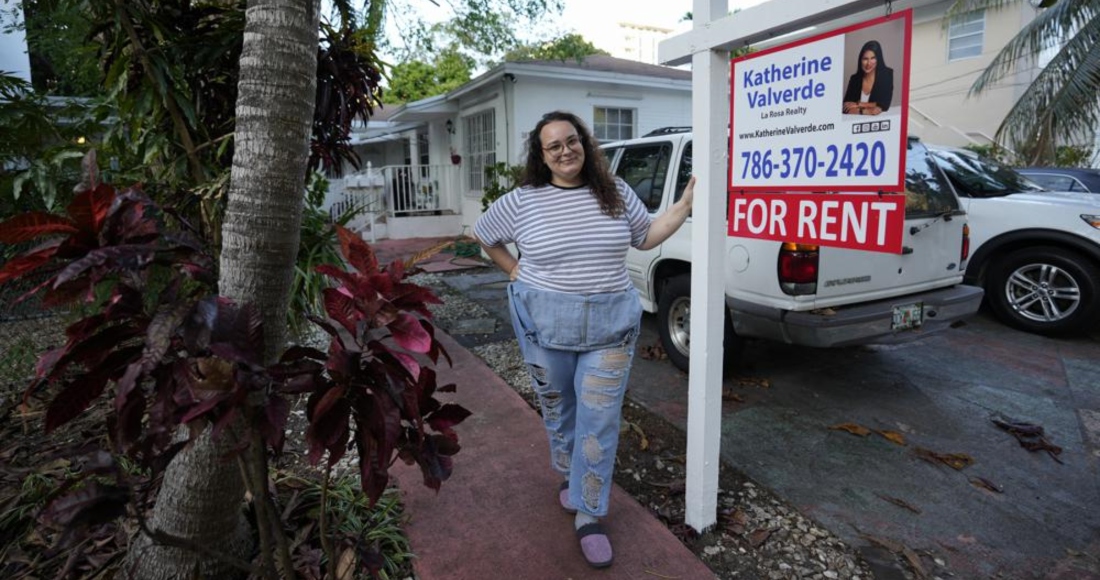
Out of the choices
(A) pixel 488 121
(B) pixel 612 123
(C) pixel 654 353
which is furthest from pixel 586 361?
(A) pixel 488 121

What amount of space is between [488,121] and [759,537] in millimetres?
9980

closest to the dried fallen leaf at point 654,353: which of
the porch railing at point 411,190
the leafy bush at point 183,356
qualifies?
the leafy bush at point 183,356

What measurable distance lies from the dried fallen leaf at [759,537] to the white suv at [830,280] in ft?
4.56

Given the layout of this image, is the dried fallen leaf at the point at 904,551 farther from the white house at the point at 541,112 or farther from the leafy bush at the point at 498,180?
the white house at the point at 541,112

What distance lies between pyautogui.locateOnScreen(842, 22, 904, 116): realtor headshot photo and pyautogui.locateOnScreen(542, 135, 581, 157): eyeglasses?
0.96 m

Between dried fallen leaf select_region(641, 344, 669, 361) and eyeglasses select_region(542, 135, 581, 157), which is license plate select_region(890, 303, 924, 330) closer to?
dried fallen leaf select_region(641, 344, 669, 361)

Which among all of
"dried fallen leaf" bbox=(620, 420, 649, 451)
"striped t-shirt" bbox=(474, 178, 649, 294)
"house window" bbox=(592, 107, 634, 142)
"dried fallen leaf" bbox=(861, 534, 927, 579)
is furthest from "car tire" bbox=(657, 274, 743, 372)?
"house window" bbox=(592, 107, 634, 142)

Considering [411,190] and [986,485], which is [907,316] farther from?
[411,190]

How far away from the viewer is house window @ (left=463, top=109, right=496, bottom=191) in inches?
444

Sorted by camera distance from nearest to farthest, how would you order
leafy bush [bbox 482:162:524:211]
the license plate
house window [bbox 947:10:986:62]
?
the license plate
leafy bush [bbox 482:162:524:211]
house window [bbox 947:10:986:62]

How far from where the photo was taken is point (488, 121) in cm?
1145

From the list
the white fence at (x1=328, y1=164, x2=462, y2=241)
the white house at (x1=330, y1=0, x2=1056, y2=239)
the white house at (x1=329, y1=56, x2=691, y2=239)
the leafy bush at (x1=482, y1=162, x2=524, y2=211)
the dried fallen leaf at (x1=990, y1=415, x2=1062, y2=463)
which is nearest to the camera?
the dried fallen leaf at (x1=990, y1=415, x2=1062, y2=463)

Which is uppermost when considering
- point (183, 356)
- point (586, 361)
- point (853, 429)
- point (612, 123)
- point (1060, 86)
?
point (1060, 86)

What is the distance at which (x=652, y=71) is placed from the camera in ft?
39.9
